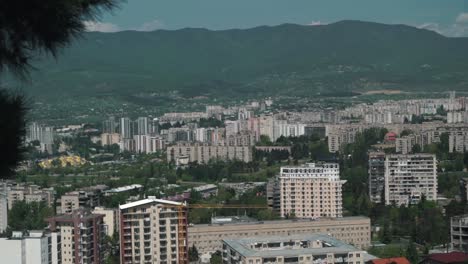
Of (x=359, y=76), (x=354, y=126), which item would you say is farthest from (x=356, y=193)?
(x=359, y=76)

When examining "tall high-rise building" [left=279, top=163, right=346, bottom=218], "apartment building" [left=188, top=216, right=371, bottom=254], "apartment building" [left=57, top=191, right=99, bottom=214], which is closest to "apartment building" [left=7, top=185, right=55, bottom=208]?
"apartment building" [left=57, top=191, right=99, bottom=214]

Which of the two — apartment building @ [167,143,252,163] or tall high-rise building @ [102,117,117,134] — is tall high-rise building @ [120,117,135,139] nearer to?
tall high-rise building @ [102,117,117,134]

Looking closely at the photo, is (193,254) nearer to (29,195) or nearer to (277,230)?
(277,230)

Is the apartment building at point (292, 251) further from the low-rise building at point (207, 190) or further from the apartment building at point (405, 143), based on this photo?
the apartment building at point (405, 143)

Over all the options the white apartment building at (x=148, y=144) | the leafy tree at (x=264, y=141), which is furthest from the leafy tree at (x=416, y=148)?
the white apartment building at (x=148, y=144)

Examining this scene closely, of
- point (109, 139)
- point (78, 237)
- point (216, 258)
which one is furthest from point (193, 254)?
point (109, 139)

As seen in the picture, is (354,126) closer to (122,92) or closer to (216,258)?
(216,258)

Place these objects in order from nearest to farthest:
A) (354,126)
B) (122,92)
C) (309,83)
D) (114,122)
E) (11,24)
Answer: (11,24) → (354,126) → (114,122) → (122,92) → (309,83)
